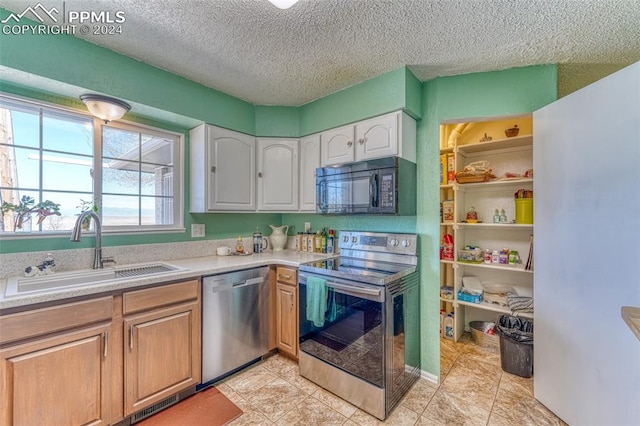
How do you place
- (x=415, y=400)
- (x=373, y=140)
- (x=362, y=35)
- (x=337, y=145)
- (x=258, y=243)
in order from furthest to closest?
(x=258, y=243) < (x=337, y=145) < (x=373, y=140) < (x=415, y=400) < (x=362, y=35)

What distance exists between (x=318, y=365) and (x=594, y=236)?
6.39ft

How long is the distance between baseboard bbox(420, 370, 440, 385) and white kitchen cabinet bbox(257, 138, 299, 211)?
73.2 inches

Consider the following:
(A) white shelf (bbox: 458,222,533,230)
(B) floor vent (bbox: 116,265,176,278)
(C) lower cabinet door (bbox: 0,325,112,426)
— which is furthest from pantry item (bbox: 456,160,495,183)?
(C) lower cabinet door (bbox: 0,325,112,426)

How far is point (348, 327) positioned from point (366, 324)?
0.52ft

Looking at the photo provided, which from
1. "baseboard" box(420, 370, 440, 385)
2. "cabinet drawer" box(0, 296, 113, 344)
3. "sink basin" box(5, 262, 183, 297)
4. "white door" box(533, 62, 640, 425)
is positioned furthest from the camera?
"baseboard" box(420, 370, 440, 385)

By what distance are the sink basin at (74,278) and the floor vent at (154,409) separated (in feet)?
2.82

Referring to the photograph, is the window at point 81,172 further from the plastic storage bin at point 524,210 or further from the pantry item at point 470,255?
the plastic storage bin at point 524,210

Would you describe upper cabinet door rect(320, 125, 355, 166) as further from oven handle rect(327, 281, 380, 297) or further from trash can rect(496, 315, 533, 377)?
trash can rect(496, 315, 533, 377)

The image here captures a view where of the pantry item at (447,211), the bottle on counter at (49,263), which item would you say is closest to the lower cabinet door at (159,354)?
the bottle on counter at (49,263)

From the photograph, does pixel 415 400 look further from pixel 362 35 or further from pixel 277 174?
pixel 362 35

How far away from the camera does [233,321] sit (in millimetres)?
2094

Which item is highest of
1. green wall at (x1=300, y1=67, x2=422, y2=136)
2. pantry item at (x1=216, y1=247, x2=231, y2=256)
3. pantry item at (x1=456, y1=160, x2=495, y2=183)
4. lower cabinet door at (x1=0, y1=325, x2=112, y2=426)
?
green wall at (x1=300, y1=67, x2=422, y2=136)

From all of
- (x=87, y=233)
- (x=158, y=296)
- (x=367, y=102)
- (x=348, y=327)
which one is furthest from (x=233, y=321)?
(x=367, y=102)

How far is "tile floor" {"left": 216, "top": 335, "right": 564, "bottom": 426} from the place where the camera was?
5.55 ft
